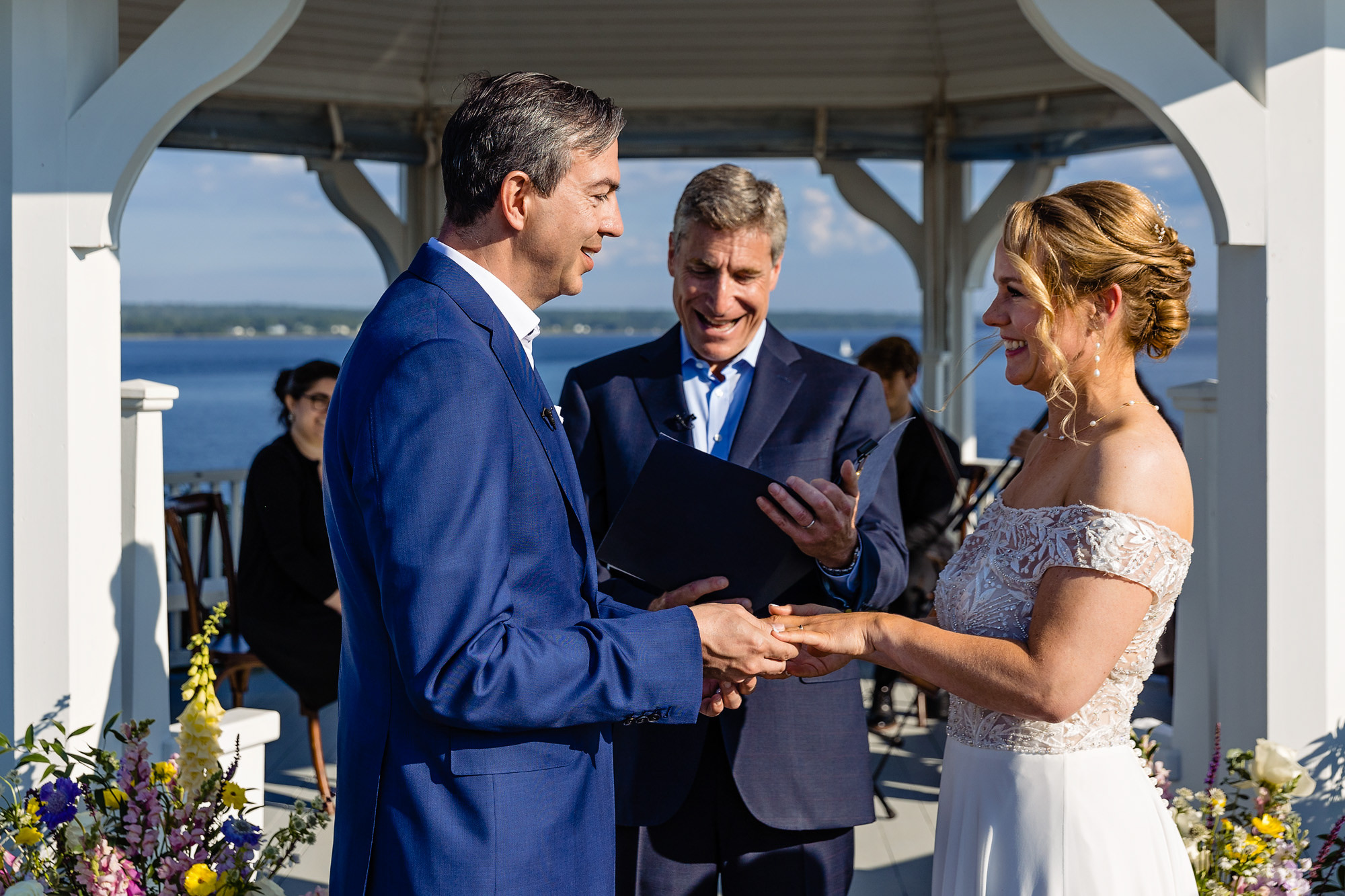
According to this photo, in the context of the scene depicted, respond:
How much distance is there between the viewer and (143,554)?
12.0 feet

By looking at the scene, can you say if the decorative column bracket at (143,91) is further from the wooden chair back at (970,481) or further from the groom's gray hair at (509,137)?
the wooden chair back at (970,481)

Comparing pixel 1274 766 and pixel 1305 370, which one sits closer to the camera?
pixel 1274 766

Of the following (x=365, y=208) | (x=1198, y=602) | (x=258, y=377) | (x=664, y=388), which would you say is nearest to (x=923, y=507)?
(x=1198, y=602)

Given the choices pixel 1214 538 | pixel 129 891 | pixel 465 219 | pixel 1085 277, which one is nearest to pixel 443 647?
pixel 465 219

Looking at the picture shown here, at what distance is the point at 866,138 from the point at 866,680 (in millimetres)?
3450

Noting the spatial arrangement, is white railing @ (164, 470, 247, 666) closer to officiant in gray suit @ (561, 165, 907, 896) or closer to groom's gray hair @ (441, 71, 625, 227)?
officiant in gray suit @ (561, 165, 907, 896)

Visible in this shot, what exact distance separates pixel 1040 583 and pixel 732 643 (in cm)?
51

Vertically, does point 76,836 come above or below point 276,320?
below

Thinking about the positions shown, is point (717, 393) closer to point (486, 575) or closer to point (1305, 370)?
point (486, 575)

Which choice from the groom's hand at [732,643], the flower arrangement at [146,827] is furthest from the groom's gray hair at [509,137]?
the flower arrangement at [146,827]

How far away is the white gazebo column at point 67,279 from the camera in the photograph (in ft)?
10.5

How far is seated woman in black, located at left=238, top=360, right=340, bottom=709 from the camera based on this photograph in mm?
5188

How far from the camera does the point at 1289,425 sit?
316 cm

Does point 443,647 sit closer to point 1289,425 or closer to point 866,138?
point 1289,425
